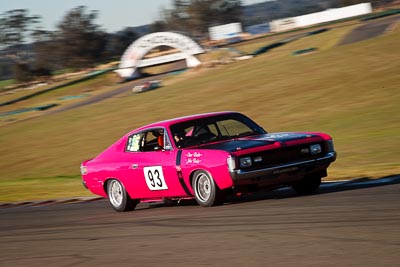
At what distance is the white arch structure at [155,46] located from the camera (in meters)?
61.0

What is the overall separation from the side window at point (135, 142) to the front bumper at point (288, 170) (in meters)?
2.18

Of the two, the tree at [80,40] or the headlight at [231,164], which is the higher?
the tree at [80,40]

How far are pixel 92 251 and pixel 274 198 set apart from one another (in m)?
3.52

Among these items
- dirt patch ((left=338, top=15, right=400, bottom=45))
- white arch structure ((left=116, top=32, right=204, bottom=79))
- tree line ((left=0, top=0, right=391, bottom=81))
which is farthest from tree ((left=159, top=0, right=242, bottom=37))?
dirt patch ((left=338, top=15, right=400, bottom=45))

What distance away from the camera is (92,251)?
25.0ft

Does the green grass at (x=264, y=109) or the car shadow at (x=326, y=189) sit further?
the green grass at (x=264, y=109)

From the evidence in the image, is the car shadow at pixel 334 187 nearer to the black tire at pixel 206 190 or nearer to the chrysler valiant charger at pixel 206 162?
the chrysler valiant charger at pixel 206 162

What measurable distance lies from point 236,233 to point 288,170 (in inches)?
98.9

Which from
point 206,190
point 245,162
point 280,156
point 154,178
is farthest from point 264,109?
point 245,162

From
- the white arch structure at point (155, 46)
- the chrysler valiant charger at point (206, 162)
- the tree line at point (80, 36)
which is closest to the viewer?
the chrysler valiant charger at point (206, 162)

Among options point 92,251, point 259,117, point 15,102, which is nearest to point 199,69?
point 15,102

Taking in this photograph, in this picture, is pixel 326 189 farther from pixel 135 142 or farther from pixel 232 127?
pixel 135 142

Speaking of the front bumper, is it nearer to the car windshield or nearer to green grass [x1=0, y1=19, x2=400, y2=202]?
the car windshield

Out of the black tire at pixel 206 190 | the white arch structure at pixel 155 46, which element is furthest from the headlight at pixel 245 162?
the white arch structure at pixel 155 46
